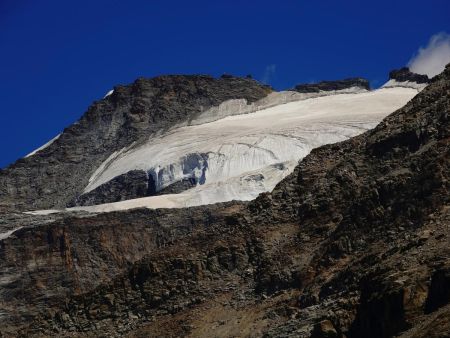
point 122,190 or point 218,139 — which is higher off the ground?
point 218,139

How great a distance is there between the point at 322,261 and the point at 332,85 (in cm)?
8658

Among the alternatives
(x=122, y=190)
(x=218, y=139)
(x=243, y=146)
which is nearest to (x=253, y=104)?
(x=218, y=139)

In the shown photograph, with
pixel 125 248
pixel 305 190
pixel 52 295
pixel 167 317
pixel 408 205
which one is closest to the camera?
pixel 408 205

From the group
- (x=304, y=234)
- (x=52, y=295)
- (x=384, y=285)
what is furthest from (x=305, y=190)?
(x=52, y=295)

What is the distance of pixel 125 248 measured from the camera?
78.8 meters

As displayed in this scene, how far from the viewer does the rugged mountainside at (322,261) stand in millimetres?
38000

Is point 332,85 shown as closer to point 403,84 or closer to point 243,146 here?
point 403,84

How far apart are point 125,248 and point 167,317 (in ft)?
100

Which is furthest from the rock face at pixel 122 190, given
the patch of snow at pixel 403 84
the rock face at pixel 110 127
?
the patch of snow at pixel 403 84

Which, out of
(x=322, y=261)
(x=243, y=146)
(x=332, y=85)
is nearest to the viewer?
(x=322, y=261)

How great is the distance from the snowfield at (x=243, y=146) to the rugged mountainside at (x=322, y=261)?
36.3 meters

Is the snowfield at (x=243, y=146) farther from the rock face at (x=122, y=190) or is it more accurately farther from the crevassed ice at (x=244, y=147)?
the rock face at (x=122, y=190)

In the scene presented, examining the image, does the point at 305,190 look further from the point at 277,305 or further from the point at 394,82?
the point at 394,82

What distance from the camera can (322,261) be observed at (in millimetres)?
45625
